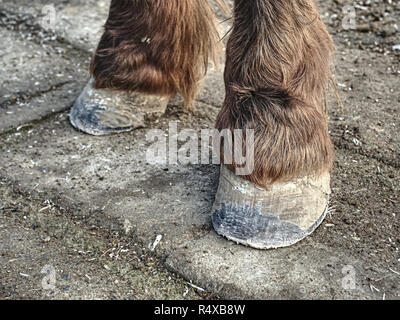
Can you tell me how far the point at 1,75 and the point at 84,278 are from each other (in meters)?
1.16

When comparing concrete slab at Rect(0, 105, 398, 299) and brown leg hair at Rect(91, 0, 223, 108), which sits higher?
brown leg hair at Rect(91, 0, 223, 108)

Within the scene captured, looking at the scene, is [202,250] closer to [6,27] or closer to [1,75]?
[1,75]

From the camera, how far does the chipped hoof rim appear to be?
1.57 meters

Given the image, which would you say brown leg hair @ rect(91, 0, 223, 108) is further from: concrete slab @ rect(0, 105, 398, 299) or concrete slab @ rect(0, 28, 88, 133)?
concrete slab @ rect(0, 28, 88, 133)

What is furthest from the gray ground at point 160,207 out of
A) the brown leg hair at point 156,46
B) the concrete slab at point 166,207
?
the brown leg hair at point 156,46

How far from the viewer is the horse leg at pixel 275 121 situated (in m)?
1.54

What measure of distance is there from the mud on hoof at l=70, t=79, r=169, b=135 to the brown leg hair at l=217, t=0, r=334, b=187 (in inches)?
21.7

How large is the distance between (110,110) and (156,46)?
251 millimetres

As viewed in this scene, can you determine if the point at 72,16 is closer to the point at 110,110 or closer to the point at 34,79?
the point at 34,79

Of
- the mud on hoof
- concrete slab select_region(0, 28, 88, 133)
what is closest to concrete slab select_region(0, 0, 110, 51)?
concrete slab select_region(0, 28, 88, 133)

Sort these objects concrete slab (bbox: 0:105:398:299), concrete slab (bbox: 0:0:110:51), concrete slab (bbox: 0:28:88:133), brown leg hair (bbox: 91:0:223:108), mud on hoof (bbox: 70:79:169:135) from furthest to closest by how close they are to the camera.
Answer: concrete slab (bbox: 0:0:110:51), concrete slab (bbox: 0:28:88:133), mud on hoof (bbox: 70:79:169:135), brown leg hair (bbox: 91:0:223:108), concrete slab (bbox: 0:105:398:299)

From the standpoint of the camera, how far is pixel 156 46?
1994mm

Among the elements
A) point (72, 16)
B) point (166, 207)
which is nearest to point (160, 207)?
point (166, 207)

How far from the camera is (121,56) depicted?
2.03 meters
